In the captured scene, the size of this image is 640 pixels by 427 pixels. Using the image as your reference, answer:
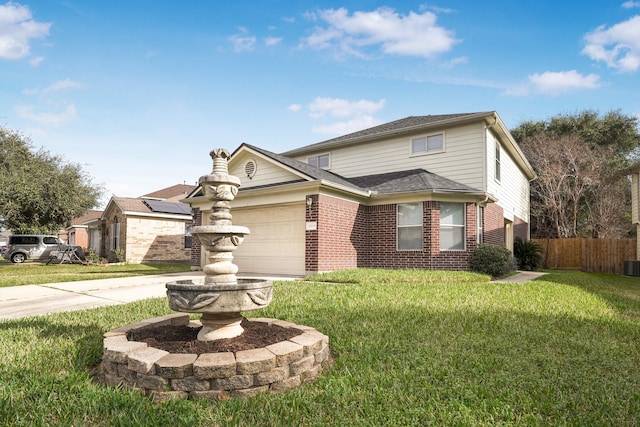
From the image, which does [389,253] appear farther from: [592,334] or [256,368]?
[256,368]

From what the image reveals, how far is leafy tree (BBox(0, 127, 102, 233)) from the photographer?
18.0 m

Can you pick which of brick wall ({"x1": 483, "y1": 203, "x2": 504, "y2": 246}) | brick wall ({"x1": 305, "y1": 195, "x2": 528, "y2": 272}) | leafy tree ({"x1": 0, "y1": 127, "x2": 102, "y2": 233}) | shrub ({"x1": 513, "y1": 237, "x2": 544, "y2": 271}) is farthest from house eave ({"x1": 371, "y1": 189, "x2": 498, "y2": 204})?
leafy tree ({"x1": 0, "y1": 127, "x2": 102, "y2": 233})

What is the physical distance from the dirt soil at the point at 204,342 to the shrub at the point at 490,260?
9169 mm

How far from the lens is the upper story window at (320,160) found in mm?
16891

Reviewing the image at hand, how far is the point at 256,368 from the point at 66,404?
1368mm

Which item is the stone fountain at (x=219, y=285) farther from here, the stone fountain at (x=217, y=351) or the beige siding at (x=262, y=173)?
the beige siding at (x=262, y=173)

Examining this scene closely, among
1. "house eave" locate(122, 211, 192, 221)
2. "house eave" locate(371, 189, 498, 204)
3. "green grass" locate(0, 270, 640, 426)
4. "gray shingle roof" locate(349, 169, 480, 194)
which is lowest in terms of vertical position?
"green grass" locate(0, 270, 640, 426)

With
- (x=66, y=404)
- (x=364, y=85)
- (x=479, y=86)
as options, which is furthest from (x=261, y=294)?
(x=479, y=86)

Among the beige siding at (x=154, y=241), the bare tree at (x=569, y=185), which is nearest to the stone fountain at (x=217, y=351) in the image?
the beige siding at (x=154, y=241)

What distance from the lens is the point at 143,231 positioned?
19.5 metres

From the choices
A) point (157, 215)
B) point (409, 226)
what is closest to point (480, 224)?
point (409, 226)

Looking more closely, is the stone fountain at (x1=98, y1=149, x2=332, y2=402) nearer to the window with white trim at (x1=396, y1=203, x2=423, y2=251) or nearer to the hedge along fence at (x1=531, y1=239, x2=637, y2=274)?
the window with white trim at (x1=396, y1=203, x2=423, y2=251)

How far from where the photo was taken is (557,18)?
1066 centimetres

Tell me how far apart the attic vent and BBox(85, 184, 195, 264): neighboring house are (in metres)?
7.64
